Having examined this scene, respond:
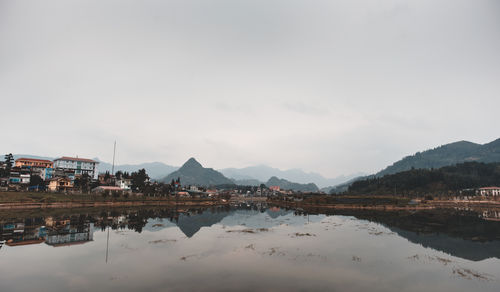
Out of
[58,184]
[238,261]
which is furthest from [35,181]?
[238,261]

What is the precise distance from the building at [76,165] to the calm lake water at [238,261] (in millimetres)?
112405

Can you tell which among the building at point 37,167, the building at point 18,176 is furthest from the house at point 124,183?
the building at point 18,176

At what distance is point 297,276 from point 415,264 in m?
12.9

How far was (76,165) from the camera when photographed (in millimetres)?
138125

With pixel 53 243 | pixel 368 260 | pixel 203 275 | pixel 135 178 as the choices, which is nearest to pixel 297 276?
pixel 203 275

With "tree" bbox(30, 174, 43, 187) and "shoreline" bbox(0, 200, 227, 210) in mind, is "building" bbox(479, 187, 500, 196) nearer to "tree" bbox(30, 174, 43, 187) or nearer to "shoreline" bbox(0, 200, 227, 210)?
"shoreline" bbox(0, 200, 227, 210)

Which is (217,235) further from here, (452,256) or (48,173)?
(48,173)

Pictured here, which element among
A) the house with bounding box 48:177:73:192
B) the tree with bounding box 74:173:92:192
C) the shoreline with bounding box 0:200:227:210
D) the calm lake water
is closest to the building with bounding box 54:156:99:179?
the tree with bounding box 74:173:92:192

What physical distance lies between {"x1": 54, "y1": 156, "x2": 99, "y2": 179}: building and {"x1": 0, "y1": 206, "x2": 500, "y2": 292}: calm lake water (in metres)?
112

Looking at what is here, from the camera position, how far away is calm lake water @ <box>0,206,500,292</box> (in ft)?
59.4

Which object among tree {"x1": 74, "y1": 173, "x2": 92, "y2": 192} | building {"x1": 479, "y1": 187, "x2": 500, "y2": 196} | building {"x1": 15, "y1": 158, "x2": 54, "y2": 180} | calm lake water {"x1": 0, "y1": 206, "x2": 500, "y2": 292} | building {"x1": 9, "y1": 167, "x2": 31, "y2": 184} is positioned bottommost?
calm lake water {"x1": 0, "y1": 206, "x2": 500, "y2": 292}

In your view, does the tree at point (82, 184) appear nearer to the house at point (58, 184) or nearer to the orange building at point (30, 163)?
the house at point (58, 184)

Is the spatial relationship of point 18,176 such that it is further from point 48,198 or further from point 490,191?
point 490,191

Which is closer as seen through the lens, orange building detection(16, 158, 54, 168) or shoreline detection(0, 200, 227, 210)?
shoreline detection(0, 200, 227, 210)
